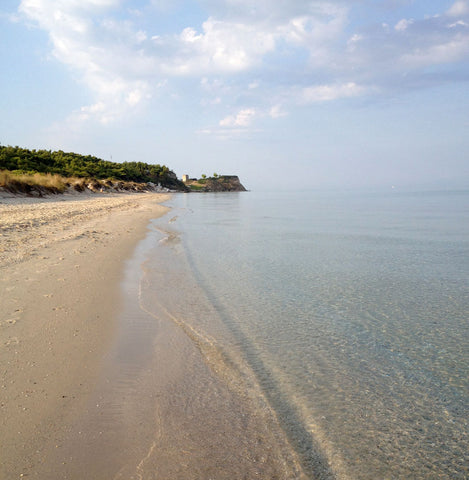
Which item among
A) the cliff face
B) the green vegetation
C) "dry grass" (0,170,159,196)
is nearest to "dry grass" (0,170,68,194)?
"dry grass" (0,170,159,196)

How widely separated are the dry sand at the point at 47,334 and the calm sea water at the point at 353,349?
3.93 feet

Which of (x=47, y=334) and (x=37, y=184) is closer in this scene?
(x=47, y=334)

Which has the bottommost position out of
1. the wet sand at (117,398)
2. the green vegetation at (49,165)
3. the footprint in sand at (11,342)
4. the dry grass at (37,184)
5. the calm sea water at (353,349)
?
the calm sea water at (353,349)

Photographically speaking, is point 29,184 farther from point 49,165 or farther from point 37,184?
point 49,165

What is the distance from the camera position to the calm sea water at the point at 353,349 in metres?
2.35

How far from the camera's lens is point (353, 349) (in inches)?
152

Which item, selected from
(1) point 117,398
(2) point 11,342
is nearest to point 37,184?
(2) point 11,342

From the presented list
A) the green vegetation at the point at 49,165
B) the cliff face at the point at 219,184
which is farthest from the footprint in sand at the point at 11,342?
the cliff face at the point at 219,184

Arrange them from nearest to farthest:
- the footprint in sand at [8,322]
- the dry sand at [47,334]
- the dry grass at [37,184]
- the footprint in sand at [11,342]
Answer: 1. the dry sand at [47,334]
2. the footprint in sand at [11,342]
3. the footprint in sand at [8,322]
4. the dry grass at [37,184]

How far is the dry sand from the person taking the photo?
2.29 meters

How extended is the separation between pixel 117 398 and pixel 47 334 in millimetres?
1473

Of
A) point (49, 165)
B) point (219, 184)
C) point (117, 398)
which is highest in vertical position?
point (49, 165)

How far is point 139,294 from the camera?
5.64 metres

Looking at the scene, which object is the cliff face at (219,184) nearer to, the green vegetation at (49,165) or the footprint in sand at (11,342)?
the green vegetation at (49,165)
